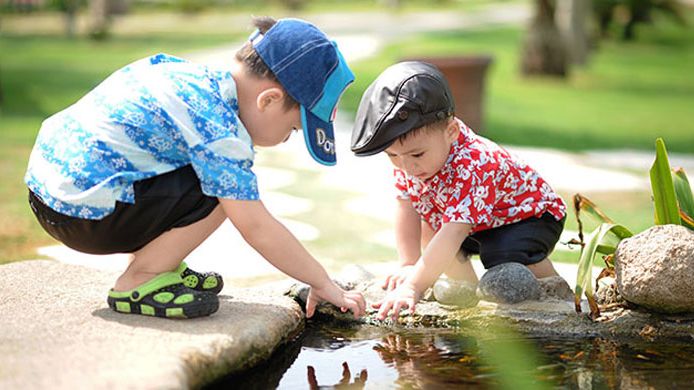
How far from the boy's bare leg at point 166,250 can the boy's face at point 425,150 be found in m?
0.65

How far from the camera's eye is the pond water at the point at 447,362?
2.59 metres

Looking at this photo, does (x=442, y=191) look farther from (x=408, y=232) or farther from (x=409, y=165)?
(x=408, y=232)

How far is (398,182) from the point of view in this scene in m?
3.45

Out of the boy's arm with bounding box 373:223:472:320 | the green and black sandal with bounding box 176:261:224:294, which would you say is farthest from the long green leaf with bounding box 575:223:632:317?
the green and black sandal with bounding box 176:261:224:294

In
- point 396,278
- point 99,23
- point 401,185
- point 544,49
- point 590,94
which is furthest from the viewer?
point 99,23

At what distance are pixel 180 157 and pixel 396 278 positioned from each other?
2.97 ft

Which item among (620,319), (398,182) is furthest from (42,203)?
(620,319)

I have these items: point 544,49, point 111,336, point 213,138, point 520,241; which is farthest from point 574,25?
point 111,336

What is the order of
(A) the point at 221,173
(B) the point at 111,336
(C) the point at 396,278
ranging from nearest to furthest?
(B) the point at 111,336, (A) the point at 221,173, (C) the point at 396,278

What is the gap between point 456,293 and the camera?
3104 mm

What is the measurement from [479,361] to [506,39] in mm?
18067

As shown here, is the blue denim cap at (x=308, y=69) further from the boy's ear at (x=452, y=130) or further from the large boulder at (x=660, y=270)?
the large boulder at (x=660, y=270)

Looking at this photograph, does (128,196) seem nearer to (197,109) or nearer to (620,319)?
(197,109)

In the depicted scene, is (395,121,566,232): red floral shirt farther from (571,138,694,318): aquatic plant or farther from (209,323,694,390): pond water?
(209,323,694,390): pond water
